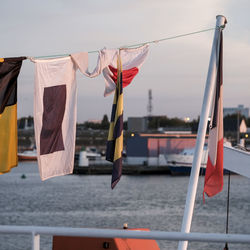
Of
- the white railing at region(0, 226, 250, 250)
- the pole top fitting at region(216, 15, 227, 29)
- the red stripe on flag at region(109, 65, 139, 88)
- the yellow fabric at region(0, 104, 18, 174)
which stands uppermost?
the pole top fitting at region(216, 15, 227, 29)

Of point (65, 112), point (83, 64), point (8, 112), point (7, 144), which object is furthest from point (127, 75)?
point (7, 144)

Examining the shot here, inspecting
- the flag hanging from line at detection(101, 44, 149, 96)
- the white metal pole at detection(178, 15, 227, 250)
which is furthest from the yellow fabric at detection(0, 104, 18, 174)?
the white metal pole at detection(178, 15, 227, 250)

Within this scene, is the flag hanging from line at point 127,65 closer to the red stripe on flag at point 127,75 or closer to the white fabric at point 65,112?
the red stripe on flag at point 127,75

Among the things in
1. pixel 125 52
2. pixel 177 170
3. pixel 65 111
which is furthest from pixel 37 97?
pixel 177 170

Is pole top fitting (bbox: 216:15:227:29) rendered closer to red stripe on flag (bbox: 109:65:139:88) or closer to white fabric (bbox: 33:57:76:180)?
red stripe on flag (bbox: 109:65:139:88)

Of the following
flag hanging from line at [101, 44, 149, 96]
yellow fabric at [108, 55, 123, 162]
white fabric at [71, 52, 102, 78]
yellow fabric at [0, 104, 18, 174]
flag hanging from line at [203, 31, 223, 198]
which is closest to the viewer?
yellow fabric at [0, 104, 18, 174]

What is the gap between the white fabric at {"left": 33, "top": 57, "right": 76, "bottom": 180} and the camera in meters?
7.15

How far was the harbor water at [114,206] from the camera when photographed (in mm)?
39219

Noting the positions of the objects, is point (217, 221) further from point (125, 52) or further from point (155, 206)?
point (125, 52)

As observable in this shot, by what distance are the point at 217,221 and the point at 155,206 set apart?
34.3 ft

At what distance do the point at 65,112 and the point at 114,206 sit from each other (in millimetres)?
44611

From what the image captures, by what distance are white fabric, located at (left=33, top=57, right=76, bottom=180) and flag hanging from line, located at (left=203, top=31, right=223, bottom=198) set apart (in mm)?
1989

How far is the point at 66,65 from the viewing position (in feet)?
24.6

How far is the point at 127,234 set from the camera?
397 cm
